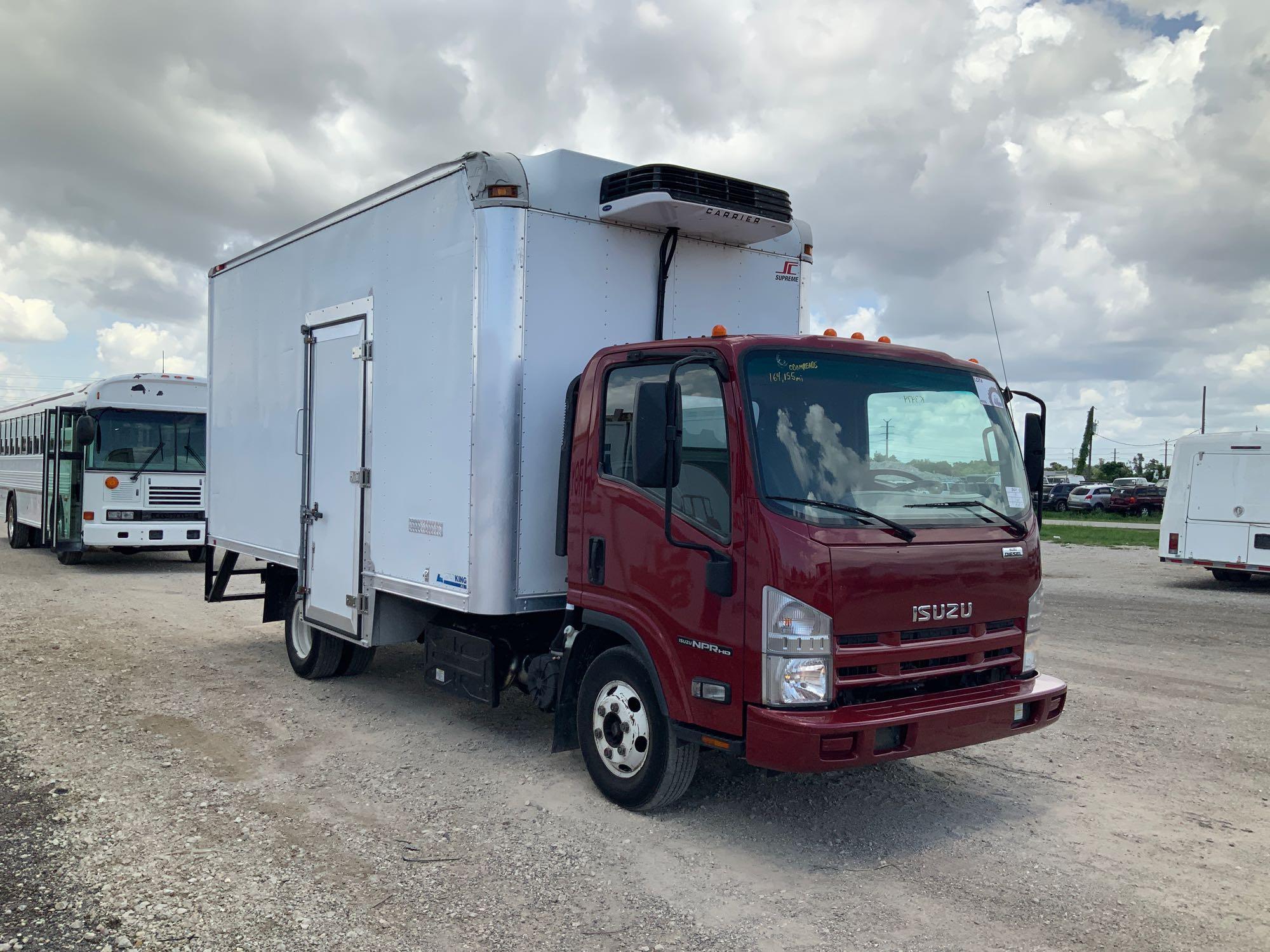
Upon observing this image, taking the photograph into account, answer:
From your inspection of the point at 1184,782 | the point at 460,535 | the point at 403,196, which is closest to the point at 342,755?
the point at 460,535

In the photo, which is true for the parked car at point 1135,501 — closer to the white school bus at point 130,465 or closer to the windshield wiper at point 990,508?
the white school bus at point 130,465

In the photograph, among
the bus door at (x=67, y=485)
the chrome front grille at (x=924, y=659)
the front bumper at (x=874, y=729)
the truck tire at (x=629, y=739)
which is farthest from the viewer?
the bus door at (x=67, y=485)

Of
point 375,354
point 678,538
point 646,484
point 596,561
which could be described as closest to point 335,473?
point 375,354

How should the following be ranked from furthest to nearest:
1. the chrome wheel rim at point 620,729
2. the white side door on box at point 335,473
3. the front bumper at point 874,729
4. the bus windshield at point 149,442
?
the bus windshield at point 149,442 < the white side door on box at point 335,473 < the chrome wheel rim at point 620,729 < the front bumper at point 874,729

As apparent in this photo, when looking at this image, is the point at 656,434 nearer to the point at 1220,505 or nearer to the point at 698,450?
the point at 698,450

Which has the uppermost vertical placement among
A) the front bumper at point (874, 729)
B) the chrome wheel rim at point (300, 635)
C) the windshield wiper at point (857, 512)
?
the windshield wiper at point (857, 512)

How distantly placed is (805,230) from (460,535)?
3.38 meters

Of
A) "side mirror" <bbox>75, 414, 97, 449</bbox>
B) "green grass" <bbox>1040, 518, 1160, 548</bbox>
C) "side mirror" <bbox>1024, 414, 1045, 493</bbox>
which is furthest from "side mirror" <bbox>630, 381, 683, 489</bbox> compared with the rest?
"green grass" <bbox>1040, 518, 1160, 548</bbox>

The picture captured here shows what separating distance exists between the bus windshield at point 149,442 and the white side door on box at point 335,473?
9.24m

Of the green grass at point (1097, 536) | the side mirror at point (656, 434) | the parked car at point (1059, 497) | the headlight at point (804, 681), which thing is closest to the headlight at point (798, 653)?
the headlight at point (804, 681)

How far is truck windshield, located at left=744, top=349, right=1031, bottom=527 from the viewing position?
466cm

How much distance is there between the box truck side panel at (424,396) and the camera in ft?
19.5

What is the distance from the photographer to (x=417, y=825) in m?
5.15

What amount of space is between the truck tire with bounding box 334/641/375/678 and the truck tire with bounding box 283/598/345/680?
1.4 inches
